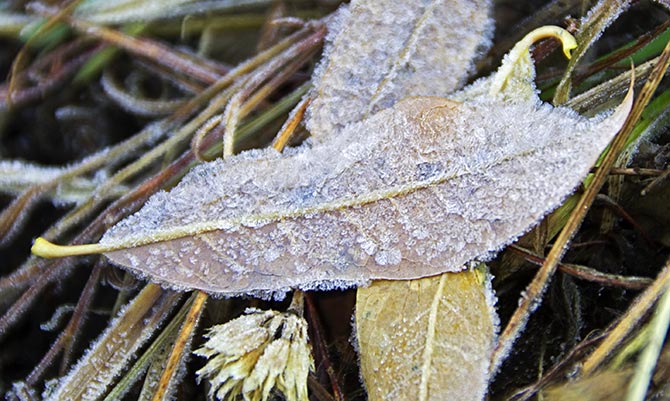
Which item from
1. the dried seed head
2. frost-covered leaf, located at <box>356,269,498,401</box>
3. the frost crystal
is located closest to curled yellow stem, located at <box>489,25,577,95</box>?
the frost crystal

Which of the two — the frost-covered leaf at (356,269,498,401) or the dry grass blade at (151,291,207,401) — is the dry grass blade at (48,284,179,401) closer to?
the dry grass blade at (151,291,207,401)

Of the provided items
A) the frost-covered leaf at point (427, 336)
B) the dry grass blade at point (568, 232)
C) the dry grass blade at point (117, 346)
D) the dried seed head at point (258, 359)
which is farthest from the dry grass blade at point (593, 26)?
the dry grass blade at point (117, 346)

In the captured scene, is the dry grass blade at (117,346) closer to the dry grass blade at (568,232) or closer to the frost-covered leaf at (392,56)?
the frost-covered leaf at (392,56)

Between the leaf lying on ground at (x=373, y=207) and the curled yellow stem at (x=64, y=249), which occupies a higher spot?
the leaf lying on ground at (x=373, y=207)

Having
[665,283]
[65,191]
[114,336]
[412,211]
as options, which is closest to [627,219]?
[665,283]

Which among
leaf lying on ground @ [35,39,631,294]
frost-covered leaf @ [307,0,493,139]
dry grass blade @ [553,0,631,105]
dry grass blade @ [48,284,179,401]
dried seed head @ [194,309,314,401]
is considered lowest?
dry grass blade @ [48,284,179,401]

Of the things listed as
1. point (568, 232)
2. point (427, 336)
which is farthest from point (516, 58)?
point (427, 336)
